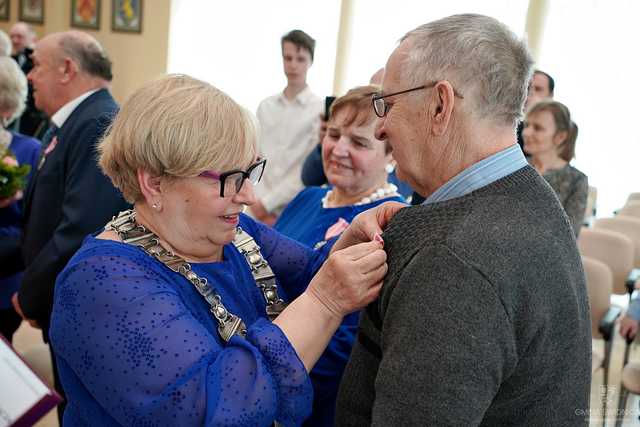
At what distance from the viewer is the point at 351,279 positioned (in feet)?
3.75

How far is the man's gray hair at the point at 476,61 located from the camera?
104 cm

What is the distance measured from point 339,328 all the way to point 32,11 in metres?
8.10

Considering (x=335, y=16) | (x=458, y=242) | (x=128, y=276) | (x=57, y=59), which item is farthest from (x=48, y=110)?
(x=335, y=16)

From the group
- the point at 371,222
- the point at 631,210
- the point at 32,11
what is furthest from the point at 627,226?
the point at 32,11

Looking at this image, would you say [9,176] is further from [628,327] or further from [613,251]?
[613,251]

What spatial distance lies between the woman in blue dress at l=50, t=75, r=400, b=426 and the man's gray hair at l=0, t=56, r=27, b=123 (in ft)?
6.32

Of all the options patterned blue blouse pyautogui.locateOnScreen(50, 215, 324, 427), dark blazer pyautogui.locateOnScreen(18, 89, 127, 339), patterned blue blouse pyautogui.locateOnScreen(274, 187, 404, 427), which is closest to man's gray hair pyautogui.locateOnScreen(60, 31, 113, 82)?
dark blazer pyautogui.locateOnScreen(18, 89, 127, 339)

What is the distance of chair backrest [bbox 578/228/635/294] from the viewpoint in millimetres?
3686

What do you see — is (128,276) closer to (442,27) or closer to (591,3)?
(442,27)

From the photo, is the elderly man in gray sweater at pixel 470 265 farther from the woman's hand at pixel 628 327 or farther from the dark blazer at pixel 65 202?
the woman's hand at pixel 628 327

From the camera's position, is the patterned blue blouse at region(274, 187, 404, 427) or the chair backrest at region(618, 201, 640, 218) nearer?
the patterned blue blouse at region(274, 187, 404, 427)

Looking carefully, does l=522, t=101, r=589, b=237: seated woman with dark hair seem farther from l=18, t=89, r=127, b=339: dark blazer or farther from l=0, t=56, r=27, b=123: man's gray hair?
l=0, t=56, r=27, b=123: man's gray hair

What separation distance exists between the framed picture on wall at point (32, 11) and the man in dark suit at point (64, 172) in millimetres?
6268

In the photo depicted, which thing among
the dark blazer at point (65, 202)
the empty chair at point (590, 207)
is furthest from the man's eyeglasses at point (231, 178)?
the empty chair at point (590, 207)
